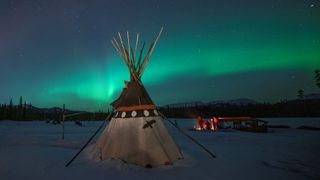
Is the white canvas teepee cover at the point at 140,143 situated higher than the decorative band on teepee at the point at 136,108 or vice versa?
the decorative band on teepee at the point at 136,108

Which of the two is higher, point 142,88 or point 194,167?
point 142,88

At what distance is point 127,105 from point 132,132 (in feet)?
2.74

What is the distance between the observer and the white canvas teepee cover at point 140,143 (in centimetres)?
519

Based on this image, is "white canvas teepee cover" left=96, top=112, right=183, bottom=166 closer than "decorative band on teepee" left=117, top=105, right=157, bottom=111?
Yes

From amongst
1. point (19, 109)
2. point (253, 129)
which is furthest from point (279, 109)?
point (19, 109)

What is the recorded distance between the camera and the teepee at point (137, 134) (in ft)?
17.1

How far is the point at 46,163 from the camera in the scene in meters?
5.54

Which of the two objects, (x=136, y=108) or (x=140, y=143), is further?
(x=136, y=108)

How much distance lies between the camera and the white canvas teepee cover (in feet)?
17.0

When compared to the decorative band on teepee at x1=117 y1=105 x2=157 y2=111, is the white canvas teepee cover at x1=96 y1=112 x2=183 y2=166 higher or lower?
lower

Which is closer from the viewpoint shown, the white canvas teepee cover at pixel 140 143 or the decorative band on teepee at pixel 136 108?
the white canvas teepee cover at pixel 140 143

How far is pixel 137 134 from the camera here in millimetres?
5430

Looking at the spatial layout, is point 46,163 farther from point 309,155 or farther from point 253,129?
point 253,129

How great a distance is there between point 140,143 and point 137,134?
0.92ft
